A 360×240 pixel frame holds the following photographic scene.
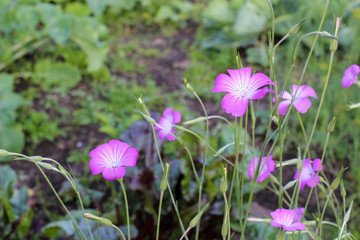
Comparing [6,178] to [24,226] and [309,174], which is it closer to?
[24,226]

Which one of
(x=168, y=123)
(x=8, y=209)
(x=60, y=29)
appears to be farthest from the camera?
(x=60, y=29)

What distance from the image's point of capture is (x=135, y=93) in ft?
9.16

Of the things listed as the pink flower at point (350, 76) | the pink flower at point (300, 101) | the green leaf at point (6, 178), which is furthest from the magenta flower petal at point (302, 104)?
the green leaf at point (6, 178)

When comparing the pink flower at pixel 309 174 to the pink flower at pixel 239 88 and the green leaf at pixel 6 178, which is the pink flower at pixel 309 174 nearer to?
the pink flower at pixel 239 88

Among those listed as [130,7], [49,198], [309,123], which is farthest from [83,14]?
[309,123]

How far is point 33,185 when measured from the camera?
216 centimetres

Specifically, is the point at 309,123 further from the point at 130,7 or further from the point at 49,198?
the point at 130,7

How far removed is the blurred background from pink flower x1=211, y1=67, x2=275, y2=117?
Result: 0.56 m

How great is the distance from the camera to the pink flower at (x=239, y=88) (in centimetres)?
75

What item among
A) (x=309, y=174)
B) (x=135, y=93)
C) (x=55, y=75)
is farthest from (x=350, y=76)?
(x=55, y=75)

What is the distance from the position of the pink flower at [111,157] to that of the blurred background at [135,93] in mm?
489

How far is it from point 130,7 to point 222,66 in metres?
1.04

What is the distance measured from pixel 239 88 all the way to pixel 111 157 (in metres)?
0.29

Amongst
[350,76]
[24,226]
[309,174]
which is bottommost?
[24,226]
